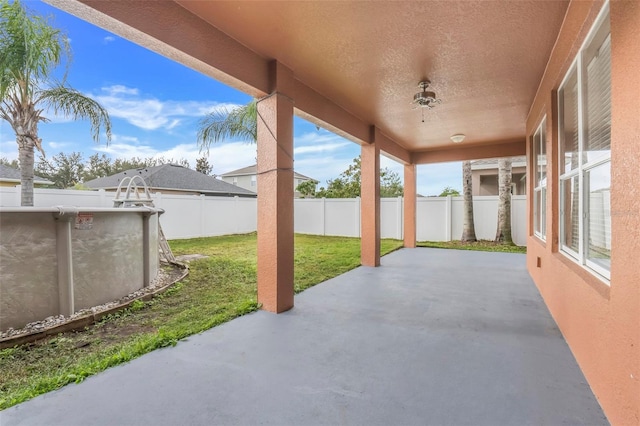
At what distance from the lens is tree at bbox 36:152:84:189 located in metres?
21.6

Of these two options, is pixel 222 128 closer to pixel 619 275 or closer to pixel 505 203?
pixel 505 203

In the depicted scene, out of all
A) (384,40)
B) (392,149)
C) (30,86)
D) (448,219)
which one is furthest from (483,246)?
(30,86)

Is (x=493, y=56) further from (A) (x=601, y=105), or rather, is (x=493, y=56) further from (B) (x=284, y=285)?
(B) (x=284, y=285)

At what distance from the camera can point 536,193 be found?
5355 millimetres

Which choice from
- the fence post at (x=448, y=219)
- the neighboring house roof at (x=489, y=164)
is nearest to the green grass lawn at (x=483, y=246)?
the fence post at (x=448, y=219)

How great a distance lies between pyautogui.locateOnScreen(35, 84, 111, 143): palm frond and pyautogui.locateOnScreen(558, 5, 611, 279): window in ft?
30.0

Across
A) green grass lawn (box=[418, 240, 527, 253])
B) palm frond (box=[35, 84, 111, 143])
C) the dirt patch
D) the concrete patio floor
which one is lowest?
the concrete patio floor

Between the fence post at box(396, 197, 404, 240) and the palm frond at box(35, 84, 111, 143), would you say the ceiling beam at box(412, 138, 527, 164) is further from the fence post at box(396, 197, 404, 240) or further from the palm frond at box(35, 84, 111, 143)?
the palm frond at box(35, 84, 111, 143)

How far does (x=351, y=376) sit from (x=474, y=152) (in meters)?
7.73

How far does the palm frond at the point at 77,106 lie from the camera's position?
685cm

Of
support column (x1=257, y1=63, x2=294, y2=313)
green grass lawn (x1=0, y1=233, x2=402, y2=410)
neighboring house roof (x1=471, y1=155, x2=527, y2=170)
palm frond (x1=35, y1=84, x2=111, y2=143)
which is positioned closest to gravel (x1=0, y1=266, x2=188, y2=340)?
green grass lawn (x1=0, y1=233, x2=402, y2=410)

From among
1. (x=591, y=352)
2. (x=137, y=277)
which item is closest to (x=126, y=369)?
(x=137, y=277)

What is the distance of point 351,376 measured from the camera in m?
2.34

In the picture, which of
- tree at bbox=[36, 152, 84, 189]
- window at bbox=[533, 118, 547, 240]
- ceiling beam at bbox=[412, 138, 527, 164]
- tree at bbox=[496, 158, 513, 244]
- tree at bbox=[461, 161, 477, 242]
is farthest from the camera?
tree at bbox=[36, 152, 84, 189]
